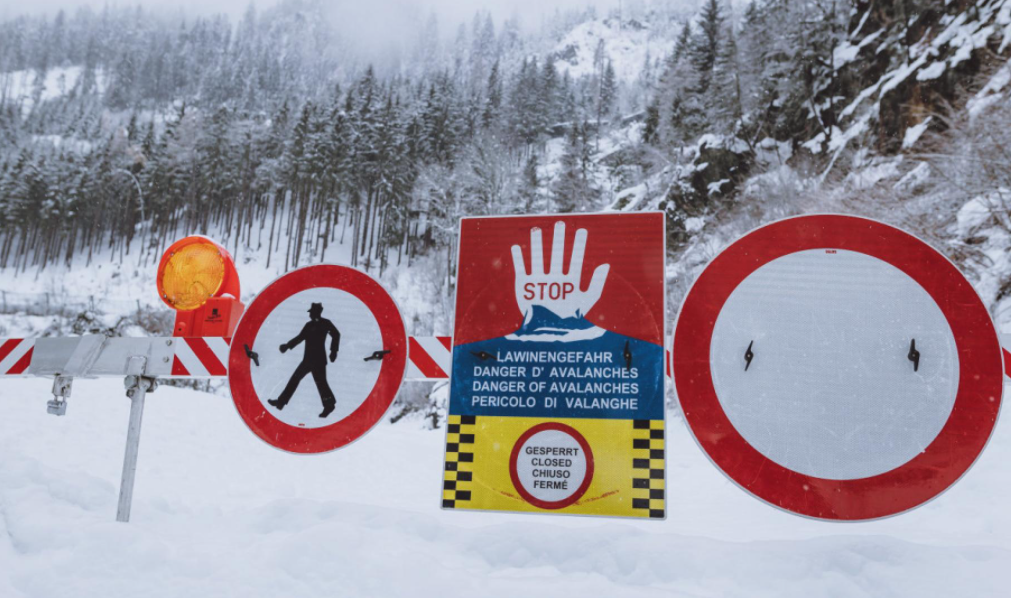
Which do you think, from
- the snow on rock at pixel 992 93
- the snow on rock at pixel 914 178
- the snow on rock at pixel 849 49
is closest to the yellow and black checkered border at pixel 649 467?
the snow on rock at pixel 992 93

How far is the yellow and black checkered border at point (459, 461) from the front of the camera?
6.57 feet

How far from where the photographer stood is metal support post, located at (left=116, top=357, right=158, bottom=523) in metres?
2.88

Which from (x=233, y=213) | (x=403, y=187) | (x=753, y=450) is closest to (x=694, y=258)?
(x=753, y=450)

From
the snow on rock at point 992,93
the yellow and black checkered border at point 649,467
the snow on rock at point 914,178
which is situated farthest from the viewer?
the snow on rock at point 914,178

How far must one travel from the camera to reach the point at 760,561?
3.07 m

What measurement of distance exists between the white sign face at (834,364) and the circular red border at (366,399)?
4.24 feet

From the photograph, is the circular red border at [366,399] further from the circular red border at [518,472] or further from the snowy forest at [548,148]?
the snowy forest at [548,148]

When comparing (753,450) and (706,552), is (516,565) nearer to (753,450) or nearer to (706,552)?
(706,552)

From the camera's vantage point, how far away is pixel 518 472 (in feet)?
6.48

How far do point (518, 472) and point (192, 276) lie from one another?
6.53ft

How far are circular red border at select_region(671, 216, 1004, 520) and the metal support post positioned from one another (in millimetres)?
2572

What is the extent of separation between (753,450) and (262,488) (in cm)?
626

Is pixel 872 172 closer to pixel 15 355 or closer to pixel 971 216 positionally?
pixel 971 216

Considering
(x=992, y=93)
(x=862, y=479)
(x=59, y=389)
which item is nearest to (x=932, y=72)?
(x=992, y=93)
